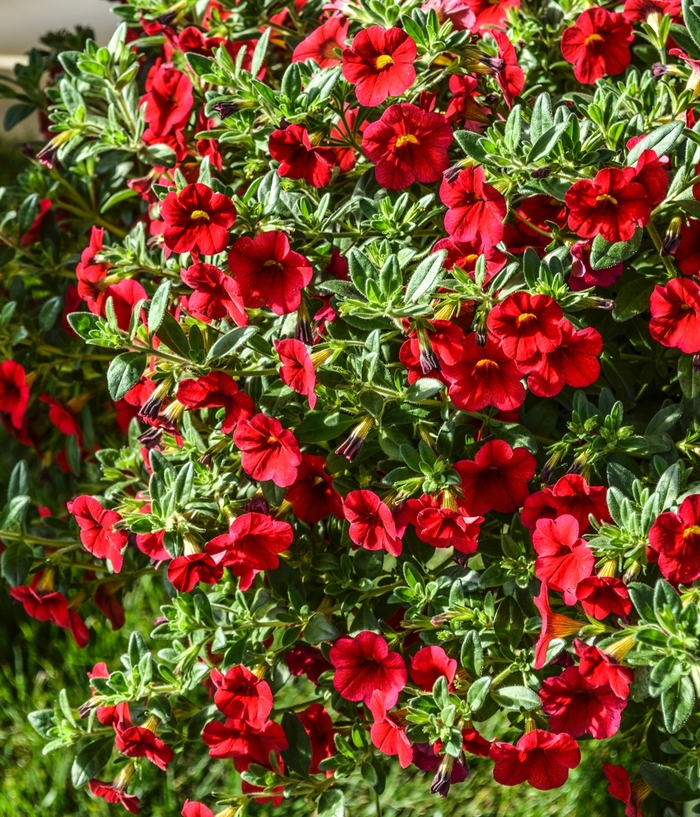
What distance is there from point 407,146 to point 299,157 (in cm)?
14

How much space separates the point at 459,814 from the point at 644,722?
1.38 ft

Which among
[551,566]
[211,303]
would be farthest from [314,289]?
[551,566]

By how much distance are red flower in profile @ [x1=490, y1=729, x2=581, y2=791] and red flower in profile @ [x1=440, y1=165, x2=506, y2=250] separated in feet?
1.96

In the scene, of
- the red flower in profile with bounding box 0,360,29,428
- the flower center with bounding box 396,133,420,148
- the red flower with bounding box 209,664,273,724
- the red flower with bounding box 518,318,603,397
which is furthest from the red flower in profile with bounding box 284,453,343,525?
the red flower in profile with bounding box 0,360,29,428

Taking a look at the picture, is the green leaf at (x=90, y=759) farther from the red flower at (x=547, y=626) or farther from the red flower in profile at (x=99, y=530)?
the red flower at (x=547, y=626)

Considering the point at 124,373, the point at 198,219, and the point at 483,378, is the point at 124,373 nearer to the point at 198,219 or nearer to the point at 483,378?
the point at 198,219

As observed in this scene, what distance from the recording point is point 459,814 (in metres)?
1.54

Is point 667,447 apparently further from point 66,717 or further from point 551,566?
point 66,717

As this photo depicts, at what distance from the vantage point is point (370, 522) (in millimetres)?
1147

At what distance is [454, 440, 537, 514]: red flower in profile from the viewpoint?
114 centimetres

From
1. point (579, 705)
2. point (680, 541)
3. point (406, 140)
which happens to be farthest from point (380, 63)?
A: point (579, 705)

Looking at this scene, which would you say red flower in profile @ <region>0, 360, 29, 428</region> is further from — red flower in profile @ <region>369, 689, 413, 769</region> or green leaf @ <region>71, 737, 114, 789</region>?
red flower in profile @ <region>369, 689, 413, 769</region>

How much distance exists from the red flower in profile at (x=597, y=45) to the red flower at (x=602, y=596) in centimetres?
71

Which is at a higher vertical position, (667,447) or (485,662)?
(667,447)
